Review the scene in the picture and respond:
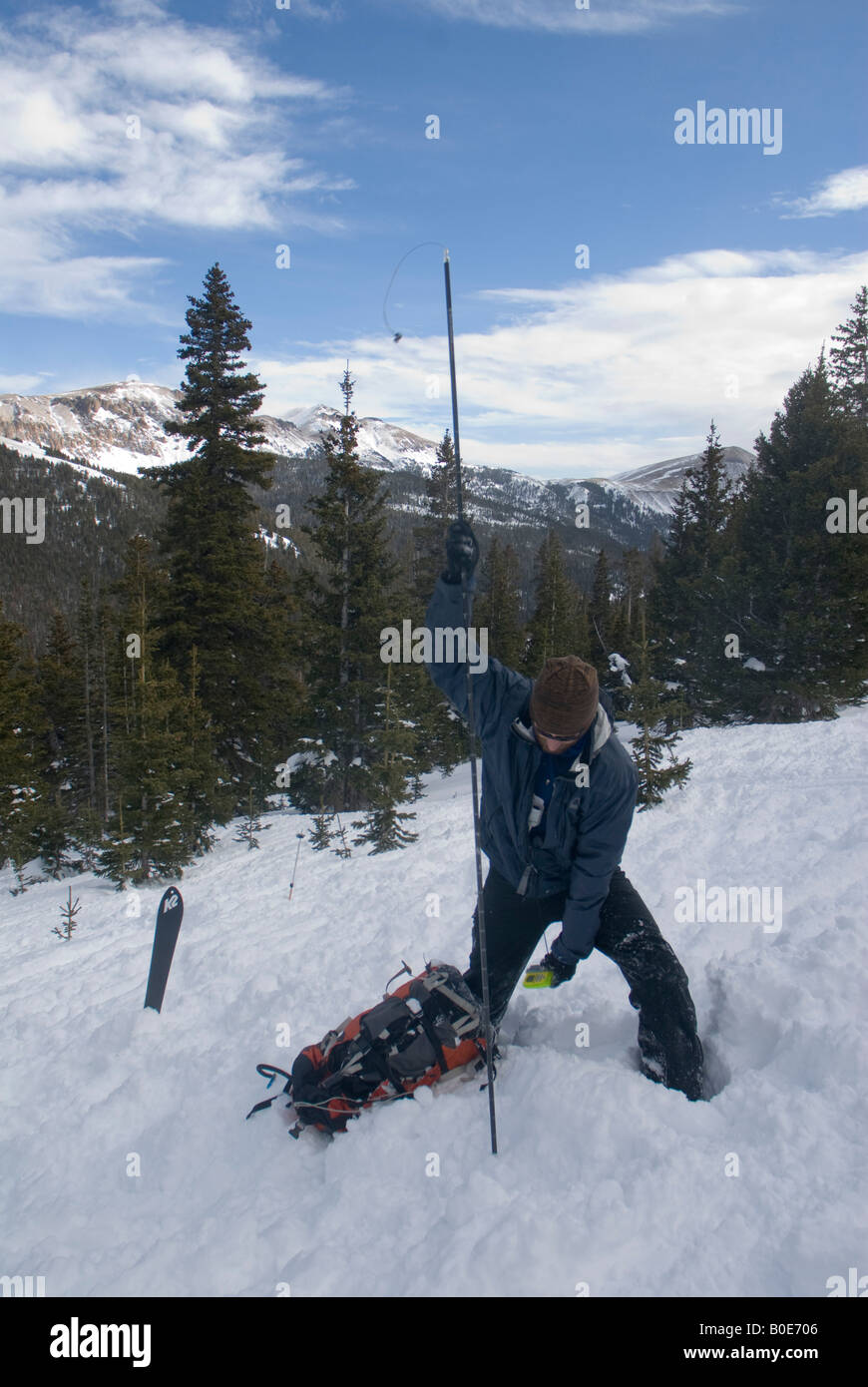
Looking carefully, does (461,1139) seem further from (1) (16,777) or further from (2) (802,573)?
(1) (16,777)

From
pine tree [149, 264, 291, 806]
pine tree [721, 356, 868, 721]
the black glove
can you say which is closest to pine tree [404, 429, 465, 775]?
pine tree [149, 264, 291, 806]

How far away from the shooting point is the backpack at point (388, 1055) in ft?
12.4

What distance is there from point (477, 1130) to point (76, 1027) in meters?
3.85

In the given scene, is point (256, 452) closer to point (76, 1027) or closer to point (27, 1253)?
point (76, 1027)

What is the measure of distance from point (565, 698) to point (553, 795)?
65 cm

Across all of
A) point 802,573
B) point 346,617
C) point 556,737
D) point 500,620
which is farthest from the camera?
point 500,620

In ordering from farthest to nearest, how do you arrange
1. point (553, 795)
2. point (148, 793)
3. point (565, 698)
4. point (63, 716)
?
point (63, 716) → point (148, 793) → point (553, 795) → point (565, 698)

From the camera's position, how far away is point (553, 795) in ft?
12.1

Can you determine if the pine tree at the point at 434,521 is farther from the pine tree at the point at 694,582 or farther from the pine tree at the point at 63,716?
the pine tree at the point at 63,716

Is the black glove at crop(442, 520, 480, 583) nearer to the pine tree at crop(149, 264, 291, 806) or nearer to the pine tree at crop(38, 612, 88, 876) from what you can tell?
the pine tree at crop(149, 264, 291, 806)

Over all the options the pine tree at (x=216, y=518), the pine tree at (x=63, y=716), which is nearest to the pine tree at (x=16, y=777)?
the pine tree at (x=216, y=518)

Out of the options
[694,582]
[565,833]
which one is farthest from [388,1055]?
[694,582]

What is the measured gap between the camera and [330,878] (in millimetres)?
9609

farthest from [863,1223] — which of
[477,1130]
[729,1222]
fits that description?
[477,1130]
